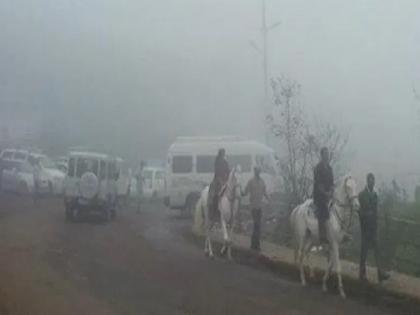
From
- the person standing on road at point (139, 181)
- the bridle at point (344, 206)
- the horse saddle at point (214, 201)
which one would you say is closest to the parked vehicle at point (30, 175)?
the person standing on road at point (139, 181)

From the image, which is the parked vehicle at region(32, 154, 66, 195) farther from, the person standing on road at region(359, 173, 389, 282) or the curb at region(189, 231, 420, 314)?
the person standing on road at region(359, 173, 389, 282)

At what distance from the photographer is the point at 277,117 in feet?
59.1

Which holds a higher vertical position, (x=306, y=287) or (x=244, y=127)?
(x=244, y=127)

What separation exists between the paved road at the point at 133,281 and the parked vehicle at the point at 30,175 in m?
9.93

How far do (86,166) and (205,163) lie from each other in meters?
3.29

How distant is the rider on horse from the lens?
13.6 m

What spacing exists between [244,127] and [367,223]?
53.4 feet

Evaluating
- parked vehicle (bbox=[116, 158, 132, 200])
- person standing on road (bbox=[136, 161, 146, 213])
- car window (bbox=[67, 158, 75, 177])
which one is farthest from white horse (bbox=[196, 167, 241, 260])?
parked vehicle (bbox=[116, 158, 132, 200])

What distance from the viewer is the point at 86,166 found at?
20.5 meters

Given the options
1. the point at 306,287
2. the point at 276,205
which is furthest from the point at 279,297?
the point at 276,205

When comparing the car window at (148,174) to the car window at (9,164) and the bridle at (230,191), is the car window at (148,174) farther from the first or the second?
the bridle at (230,191)

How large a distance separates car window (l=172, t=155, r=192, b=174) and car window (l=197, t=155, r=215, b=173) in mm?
235

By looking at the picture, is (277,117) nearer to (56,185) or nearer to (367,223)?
(367,223)

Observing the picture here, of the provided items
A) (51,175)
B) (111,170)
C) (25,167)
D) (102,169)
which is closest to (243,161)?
(111,170)
